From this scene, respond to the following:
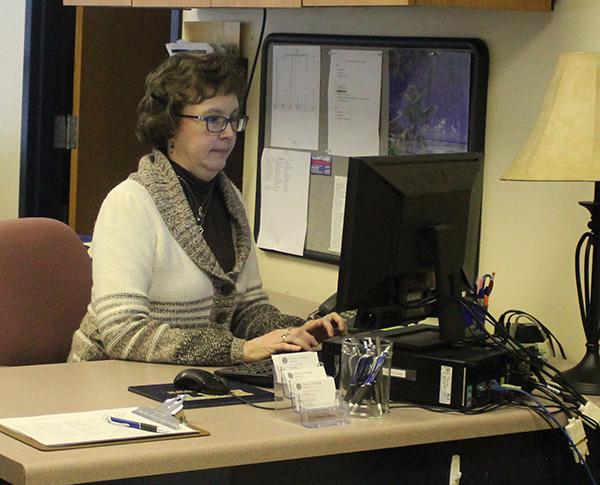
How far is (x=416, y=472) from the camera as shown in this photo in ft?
7.04

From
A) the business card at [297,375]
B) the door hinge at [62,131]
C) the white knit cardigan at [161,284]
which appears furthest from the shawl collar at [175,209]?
the door hinge at [62,131]

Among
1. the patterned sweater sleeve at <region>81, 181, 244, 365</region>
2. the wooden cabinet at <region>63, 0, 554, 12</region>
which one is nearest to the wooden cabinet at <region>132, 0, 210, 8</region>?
the wooden cabinet at <region>63, 0, 554, 12</region>

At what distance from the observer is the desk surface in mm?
1715

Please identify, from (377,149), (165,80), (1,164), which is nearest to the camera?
(165,80)

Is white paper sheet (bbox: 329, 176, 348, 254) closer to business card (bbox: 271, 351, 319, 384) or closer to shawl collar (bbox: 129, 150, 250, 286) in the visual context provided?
shawl collar (bbox: 129, 150, 250, 286)

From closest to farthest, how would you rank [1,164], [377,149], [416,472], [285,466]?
[285,466] → [416,472] → [377,149] → [1,164]

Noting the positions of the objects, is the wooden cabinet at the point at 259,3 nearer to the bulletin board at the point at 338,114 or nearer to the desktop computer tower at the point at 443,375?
the bulletin board at the point at 338,114

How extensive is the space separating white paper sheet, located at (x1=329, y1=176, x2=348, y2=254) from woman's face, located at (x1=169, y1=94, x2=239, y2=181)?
0.60m

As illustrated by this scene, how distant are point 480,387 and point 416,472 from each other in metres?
0.20

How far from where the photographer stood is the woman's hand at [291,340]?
7.98ft

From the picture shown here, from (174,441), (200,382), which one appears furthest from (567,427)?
(174,441)

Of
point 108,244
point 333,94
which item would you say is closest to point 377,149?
point 333,94

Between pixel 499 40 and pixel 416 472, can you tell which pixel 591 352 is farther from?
pixel 499 40

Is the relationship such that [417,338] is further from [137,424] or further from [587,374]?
[137,424]
